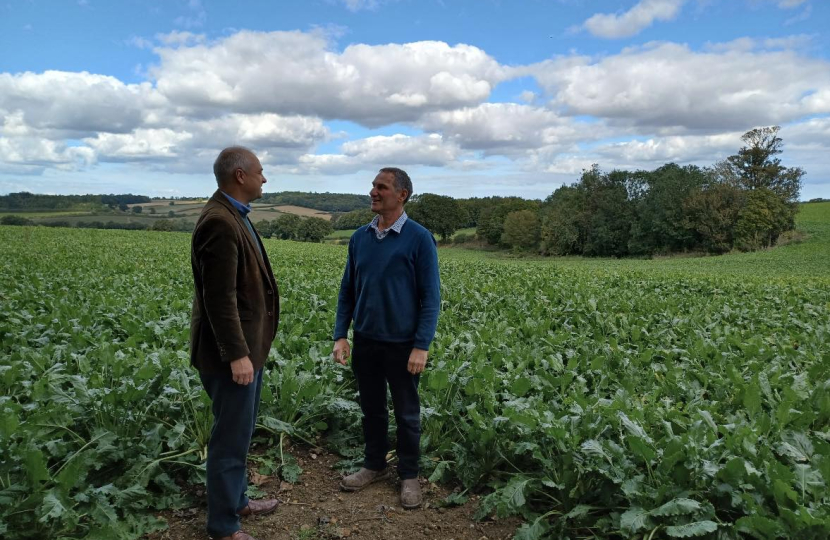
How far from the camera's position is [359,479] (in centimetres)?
413

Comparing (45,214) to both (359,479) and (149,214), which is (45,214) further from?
(359,479)

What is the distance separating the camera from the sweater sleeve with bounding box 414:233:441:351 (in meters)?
3.79

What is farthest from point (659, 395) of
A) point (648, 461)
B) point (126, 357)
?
point (126, 357)

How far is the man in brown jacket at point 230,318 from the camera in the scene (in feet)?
9.69

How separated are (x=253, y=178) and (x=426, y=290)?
1366 mm

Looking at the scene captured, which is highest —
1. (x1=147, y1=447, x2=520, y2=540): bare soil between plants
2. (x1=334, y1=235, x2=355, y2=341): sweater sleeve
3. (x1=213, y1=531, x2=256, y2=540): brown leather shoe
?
(x1=334, y1=235, x2=355, y2=341): sweater sleeve

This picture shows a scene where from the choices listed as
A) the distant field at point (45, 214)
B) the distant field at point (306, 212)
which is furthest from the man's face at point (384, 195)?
the distant field at point (45, 214)

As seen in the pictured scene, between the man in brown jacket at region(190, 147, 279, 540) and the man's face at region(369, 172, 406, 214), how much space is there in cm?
81

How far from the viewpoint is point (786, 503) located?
10.3 ft

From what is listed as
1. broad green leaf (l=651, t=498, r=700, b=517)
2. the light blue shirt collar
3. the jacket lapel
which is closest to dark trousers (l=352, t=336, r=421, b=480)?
the jacket lapel

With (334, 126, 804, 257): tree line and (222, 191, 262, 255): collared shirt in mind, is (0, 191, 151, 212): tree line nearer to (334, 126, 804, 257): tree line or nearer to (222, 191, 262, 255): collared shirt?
(334, 126, 804, 257): tree line

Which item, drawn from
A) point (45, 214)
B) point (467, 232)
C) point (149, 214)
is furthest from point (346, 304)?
point (467, 232)

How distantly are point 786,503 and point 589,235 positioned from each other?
213 feet

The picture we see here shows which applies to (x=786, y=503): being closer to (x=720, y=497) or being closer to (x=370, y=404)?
(x=720, y=497)
